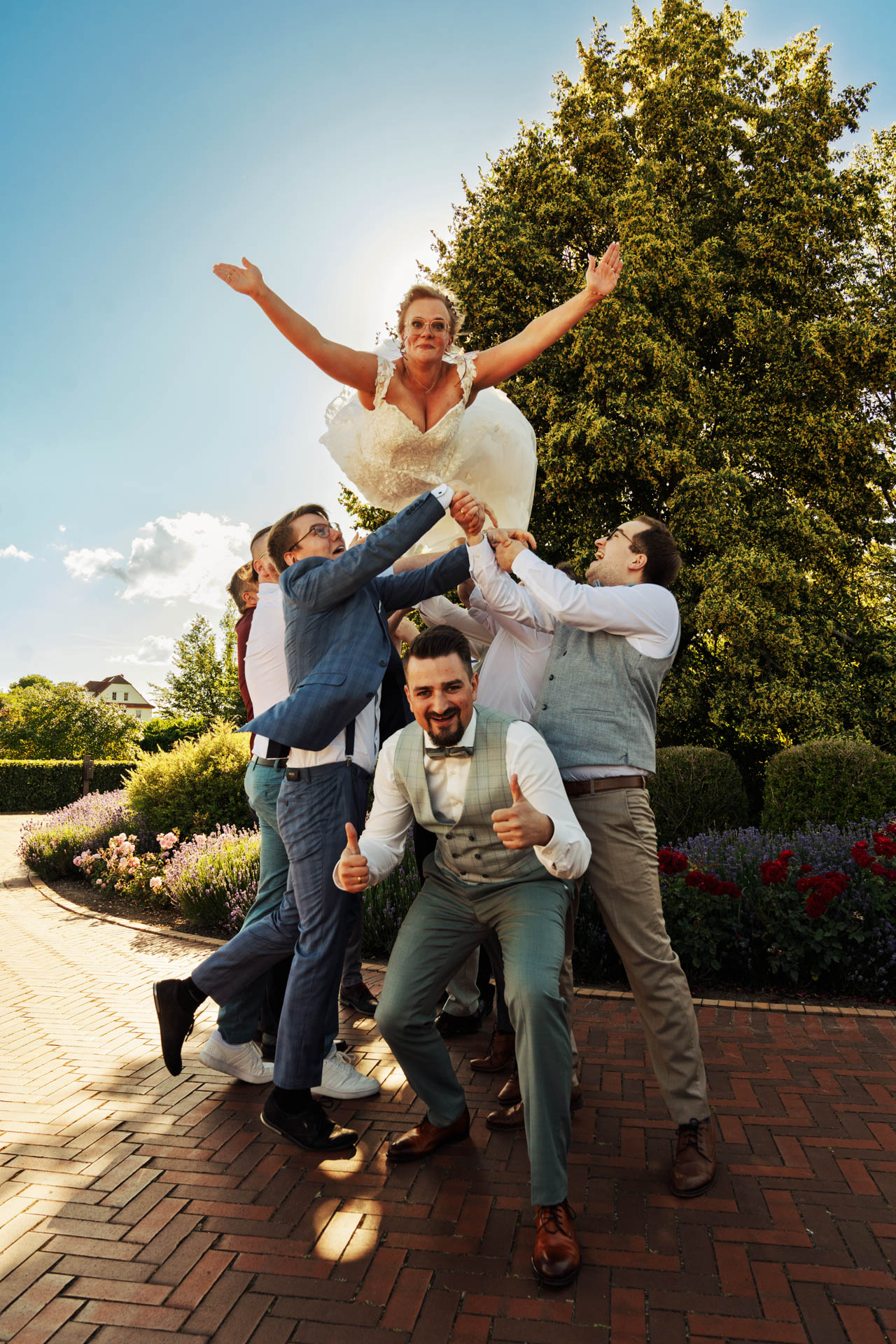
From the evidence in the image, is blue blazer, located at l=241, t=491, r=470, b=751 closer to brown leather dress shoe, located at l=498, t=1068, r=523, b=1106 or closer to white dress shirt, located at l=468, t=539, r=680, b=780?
white dress shirt, located at l=468, t=539, r=680, b=780

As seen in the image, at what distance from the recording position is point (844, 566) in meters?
13.2

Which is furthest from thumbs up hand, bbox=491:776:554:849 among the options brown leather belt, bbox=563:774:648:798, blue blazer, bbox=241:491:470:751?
blue blazer, bbox=241:491:470:751

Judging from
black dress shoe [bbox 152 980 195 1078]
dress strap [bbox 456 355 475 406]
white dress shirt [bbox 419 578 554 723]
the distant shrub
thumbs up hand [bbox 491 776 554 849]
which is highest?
dress strap [bbox 456 355 475 406]

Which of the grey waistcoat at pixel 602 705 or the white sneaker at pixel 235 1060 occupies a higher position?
the grey waistcoat at pixel 602 705

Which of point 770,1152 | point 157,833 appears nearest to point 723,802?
point 157,833

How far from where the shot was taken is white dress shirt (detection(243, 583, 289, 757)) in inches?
153

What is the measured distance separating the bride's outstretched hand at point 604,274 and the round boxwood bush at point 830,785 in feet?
19.9

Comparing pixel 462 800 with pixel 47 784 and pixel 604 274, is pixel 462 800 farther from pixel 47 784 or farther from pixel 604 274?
pixel 47 784

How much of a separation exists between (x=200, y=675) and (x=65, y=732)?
21.3ft

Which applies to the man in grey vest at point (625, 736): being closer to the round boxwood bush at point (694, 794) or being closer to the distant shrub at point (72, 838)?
the round boxwood bush at point (694, 794)

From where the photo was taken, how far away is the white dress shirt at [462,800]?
2.69 metres

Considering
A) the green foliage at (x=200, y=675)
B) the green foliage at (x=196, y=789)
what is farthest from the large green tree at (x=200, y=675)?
the green foliage at (x=196, y=789)

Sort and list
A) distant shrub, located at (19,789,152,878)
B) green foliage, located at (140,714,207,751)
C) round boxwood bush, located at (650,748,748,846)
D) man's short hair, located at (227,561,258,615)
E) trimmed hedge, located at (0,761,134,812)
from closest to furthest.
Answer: man's short hair, located at (227,561,258,615) < round boxwood bush, located at (650,748,748,846) < distant shrub, located at (19,789,152,878) < green foliage, located at (140,714,207,751) < trimmed hedge, located at (0,761,134,812)

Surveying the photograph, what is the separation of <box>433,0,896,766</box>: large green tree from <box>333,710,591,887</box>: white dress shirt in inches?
375
